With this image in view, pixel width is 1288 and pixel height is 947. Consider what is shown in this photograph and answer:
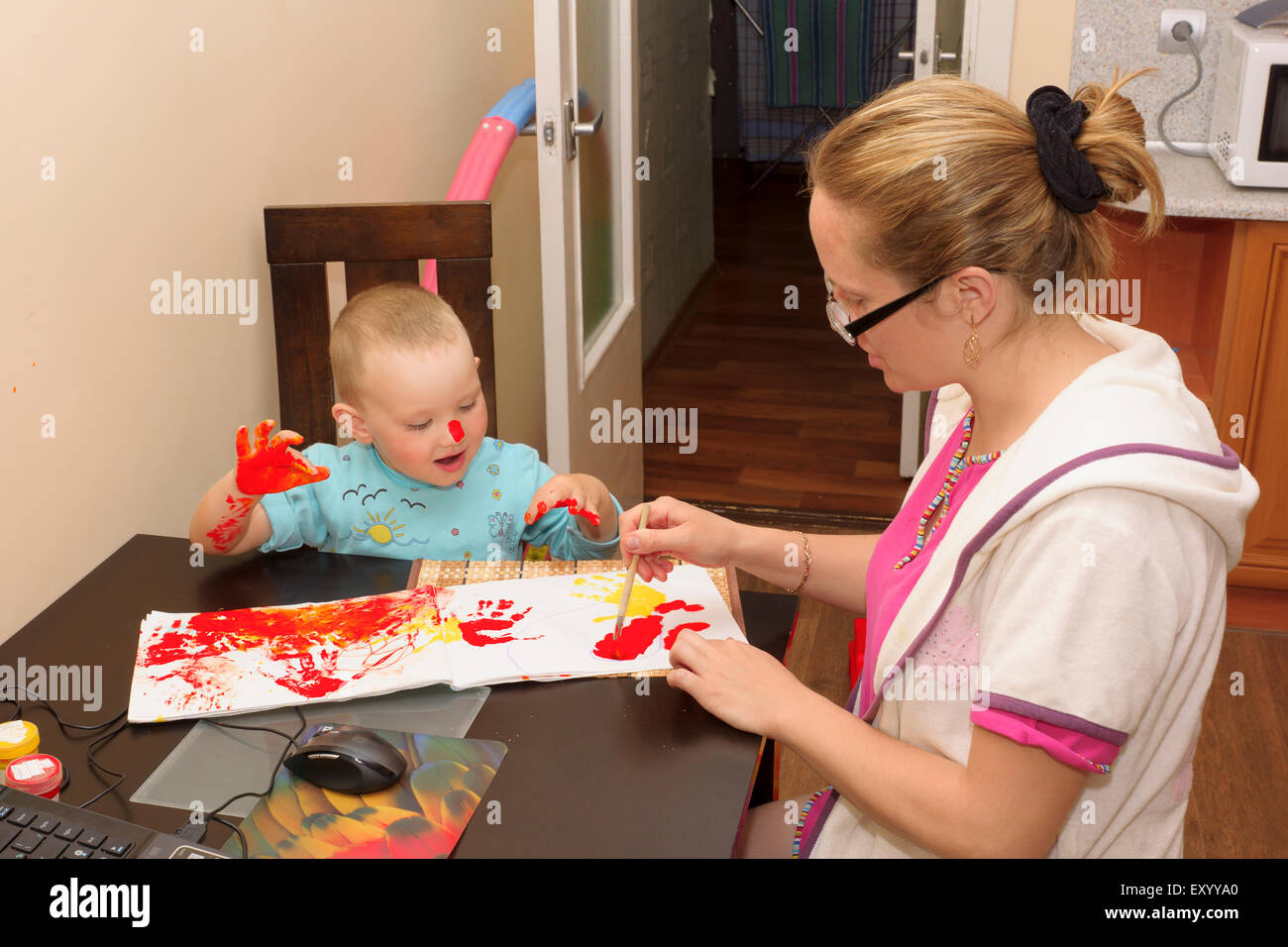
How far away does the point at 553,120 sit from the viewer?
93.7 inches

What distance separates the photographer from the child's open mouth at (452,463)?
1550mm

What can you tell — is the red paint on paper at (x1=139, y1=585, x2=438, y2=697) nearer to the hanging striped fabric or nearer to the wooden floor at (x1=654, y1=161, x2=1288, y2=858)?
the wooden floor at (x1=654, y1=161, x2=1288, y2=858)

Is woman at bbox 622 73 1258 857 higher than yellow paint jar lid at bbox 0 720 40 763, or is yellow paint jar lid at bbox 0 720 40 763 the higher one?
woman at bbox 622 73 1258 857

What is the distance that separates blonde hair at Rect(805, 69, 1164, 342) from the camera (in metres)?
1.05

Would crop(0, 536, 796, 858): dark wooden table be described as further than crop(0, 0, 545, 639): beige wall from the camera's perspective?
No

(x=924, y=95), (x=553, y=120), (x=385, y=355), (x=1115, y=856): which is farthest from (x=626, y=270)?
(x=1115, y=856)

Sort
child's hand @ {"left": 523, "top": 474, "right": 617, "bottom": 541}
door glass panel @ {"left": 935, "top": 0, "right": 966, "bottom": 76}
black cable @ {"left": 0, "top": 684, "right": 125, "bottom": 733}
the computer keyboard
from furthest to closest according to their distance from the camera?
door glass panel @ {"left": 935, "top": 0, "right": 966, "bottom": 76}, child's hand @ {"left": 523, "top": 474, "right": 617, "bottom": 541}, black cable @ {"left": 0, "top": 684, "right": 125, "bottom": 733}, the computer keyboard

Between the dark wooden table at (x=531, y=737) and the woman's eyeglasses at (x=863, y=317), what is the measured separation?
1.07 ft

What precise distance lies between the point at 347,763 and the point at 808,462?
270 cm

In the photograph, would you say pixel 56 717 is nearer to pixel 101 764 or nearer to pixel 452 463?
pixel 101 764

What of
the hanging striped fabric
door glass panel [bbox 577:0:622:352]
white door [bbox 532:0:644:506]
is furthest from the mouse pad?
the hanging striped fabric

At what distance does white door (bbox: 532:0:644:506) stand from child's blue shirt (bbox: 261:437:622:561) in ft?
2.94

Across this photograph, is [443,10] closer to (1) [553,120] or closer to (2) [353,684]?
(1) [553,120]
